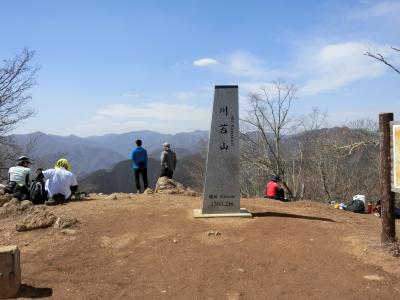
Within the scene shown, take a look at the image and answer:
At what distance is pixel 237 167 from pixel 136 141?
4.34 meters

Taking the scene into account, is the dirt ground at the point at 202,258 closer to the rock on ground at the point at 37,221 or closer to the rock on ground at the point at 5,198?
the rock on ground at the point at 37,221

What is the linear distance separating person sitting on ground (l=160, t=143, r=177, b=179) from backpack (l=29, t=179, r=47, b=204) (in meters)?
3.25

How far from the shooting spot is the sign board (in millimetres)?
5504

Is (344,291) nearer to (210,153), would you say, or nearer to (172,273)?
(172,273)

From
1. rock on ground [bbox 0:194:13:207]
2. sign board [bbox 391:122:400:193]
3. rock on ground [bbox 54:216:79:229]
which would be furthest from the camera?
rock on ground [bbox 0:194:13:207]

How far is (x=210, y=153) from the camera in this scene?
24.2 feet

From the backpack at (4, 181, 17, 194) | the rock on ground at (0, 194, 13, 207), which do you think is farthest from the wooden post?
the backpack at (4, 181, 17, 194)

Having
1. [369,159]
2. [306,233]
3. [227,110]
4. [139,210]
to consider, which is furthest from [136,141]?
[369,159]

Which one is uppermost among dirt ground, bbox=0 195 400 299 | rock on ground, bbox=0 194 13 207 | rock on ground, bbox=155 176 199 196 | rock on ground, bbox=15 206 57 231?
rock on ground, bbox=155 176 199 196

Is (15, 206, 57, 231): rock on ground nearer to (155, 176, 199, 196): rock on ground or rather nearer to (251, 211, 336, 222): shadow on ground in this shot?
(251, 211, 336, 222): shadow on ground

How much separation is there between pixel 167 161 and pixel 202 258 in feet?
19.5

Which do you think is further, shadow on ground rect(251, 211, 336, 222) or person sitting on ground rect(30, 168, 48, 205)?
person sitting on ground rect(30, 168, 48, 205)

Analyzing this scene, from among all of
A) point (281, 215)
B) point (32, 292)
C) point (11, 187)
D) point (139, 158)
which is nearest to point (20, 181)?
point (11, 187)

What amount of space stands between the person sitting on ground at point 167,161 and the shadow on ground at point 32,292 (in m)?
6.58
